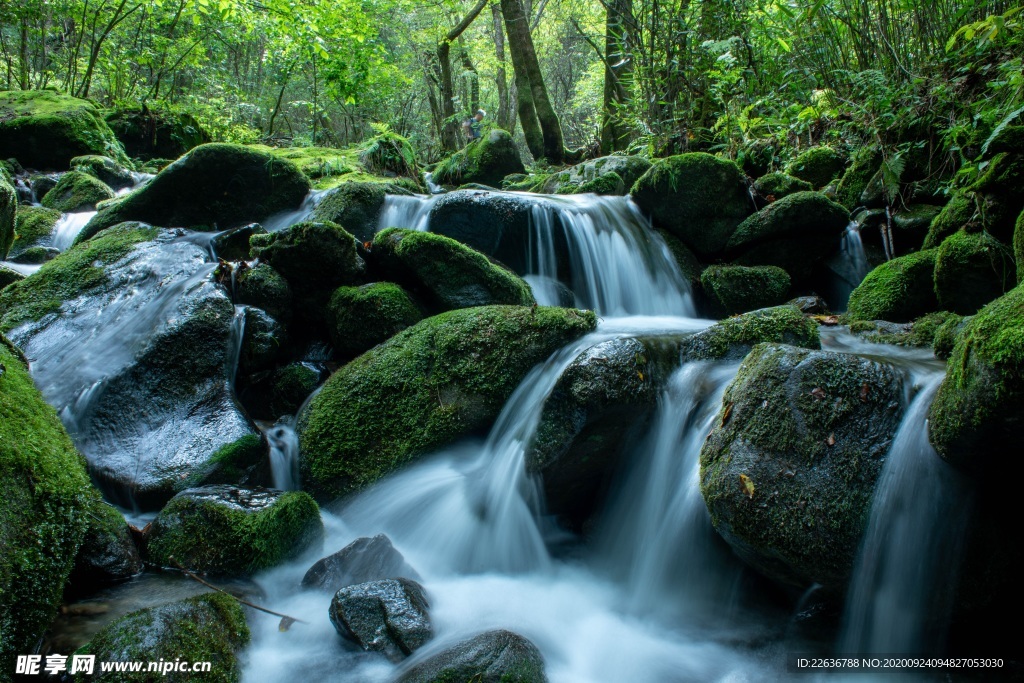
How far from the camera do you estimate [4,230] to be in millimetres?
5367

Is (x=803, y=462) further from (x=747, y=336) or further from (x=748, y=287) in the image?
(x=748, y=287)

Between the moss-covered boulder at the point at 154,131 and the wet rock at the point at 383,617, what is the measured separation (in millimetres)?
14368

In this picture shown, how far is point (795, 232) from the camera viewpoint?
723 centimetres

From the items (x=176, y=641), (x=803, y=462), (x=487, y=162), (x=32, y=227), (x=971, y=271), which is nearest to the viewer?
(x=176, y=641)

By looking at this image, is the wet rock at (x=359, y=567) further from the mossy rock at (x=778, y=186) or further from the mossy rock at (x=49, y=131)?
the mossy rock at (x=49, y=131)

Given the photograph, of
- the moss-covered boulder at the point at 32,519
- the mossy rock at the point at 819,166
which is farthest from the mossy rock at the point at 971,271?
the moss-covered boulder at the point at 32,519

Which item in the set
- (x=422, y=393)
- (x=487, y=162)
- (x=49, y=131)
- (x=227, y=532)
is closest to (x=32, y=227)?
(x=49, y=131)

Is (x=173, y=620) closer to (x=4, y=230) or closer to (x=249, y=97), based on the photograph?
(x=4, y=230)

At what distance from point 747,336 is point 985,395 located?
191 centimetres

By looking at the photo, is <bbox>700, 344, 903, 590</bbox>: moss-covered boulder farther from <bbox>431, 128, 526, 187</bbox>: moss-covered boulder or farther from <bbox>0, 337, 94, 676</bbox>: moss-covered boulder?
<bbox>431, 128, 526, 187</bbox>: moss-covered boulder

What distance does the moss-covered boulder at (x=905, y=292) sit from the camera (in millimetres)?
5383

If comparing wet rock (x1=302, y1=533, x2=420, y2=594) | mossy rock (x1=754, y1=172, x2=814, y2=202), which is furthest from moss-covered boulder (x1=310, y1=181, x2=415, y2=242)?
mossy rock (x1=754, y1=172, x2=814, y2=202)

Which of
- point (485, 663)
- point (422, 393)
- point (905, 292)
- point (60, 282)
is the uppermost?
point (60, 282)

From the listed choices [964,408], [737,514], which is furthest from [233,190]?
[964,408]
